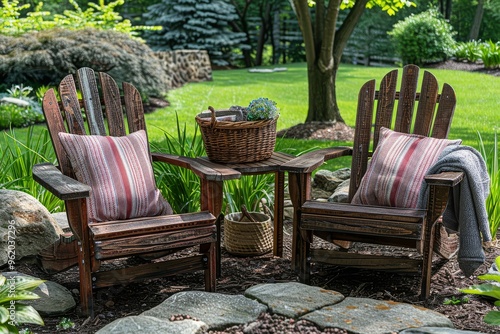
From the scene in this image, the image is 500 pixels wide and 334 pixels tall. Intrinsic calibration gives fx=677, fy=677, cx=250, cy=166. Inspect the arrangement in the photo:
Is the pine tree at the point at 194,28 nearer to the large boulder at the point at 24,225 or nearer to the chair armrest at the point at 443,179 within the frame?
the large boulder at the point at 24,225

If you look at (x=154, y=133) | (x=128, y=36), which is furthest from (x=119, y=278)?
(x=128, y=36)

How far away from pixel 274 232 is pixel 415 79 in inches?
45.8

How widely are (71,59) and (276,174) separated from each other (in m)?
5.58

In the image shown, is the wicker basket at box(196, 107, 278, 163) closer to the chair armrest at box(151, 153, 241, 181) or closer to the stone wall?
the chair armrest at box(151, 153, 241, 181)

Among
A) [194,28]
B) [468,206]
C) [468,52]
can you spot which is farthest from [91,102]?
[194,28]

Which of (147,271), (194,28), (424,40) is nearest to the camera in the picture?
(147,271)

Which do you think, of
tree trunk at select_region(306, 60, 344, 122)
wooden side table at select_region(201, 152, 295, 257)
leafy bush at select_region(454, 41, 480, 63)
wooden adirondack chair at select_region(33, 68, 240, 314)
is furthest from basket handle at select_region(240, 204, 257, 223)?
leafy bush at select_region(454, 41, 480, 63)

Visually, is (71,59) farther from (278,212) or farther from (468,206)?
(468,206)

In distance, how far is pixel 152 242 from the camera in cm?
296

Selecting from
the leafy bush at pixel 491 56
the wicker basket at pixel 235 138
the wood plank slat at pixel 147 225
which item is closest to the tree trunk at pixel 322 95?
the wicker basket at pixel 235 138

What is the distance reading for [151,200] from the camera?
3350 millimetres

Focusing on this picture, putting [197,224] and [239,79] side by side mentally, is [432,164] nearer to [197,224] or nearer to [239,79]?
[197,224]

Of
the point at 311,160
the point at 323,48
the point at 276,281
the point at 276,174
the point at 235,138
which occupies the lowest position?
the point at 276,281

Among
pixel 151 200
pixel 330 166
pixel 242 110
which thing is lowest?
pixel 330 166
